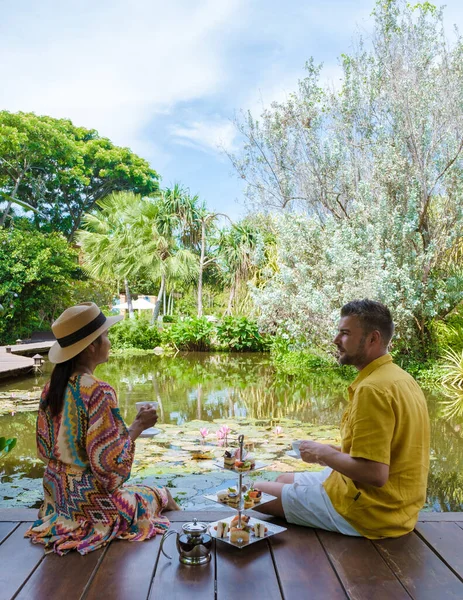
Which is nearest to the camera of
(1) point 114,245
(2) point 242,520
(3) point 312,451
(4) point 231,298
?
(3) point 312,451

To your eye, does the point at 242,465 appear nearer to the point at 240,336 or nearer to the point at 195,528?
the point at 195,528

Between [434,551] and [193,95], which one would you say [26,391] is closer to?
[434,551]

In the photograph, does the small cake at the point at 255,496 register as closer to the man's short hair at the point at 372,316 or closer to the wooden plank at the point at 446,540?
the wooden plank at the point at 446,540

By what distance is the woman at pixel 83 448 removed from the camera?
202 centimetres

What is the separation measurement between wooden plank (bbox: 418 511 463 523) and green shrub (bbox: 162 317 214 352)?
40.1 feet

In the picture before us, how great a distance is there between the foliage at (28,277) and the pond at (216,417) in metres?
5.02

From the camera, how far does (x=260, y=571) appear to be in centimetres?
193

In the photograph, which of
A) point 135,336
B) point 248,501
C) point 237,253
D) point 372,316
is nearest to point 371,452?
point 372,316

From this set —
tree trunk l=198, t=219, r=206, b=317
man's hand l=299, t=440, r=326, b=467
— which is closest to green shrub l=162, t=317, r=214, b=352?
tree trunk l=198, t=219, r=206, b=317

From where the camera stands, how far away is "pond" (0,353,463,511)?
178 inches

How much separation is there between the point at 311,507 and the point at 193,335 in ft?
40.8

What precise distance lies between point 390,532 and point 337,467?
14.7 inches

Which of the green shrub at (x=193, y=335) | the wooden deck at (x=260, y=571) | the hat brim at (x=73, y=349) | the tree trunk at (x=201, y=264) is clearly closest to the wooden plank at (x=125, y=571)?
the wooden deck at (x=260, y=571)

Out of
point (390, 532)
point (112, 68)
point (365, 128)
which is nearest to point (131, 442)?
point (390, 532)
